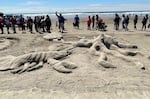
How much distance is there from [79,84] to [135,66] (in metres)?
3.25

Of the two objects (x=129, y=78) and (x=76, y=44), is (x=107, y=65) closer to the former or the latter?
(x=129, y=78)

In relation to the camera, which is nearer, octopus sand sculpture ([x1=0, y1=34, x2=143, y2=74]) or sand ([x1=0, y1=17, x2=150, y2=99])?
sand ([x1=0, y1=17, x2=150, y2=99])

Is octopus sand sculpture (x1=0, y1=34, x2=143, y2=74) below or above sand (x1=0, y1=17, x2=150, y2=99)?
above

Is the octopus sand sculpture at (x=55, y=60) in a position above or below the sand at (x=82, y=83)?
above

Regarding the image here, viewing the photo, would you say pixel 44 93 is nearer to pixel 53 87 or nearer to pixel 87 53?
pixel 53 87

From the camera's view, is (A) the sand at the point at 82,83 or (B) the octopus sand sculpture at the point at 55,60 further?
(B) the octopus sand sculpture at the point at 55,60

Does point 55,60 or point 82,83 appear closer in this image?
point 82,83

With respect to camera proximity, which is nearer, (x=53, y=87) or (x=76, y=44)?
(x=53, y=87)

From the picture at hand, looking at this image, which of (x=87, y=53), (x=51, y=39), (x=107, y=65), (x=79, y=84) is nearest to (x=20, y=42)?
(x=51, y=39)

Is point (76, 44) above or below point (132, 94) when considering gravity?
above

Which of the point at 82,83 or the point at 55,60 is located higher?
the point at 55,60

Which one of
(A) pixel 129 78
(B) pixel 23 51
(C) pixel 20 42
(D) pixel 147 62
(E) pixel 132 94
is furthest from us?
(C) pixel 20 42

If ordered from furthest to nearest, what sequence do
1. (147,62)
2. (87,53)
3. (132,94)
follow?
(87,53), (147,62), (132,94)

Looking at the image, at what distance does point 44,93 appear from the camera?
29.9 feet
